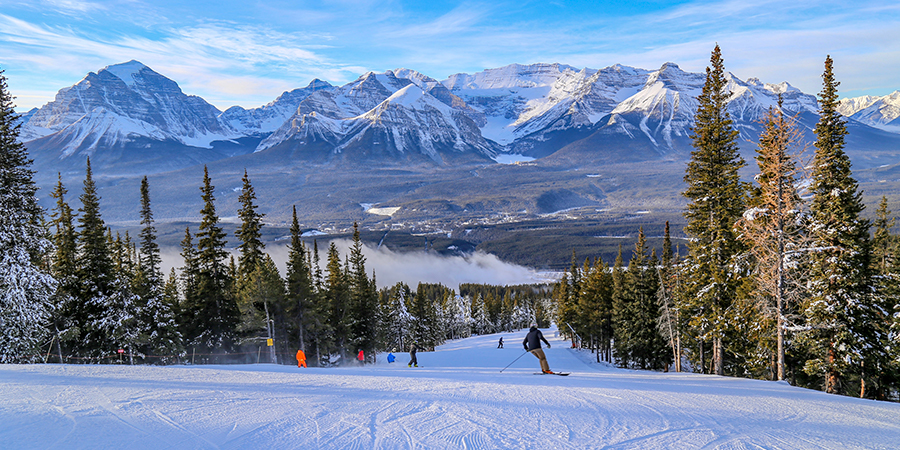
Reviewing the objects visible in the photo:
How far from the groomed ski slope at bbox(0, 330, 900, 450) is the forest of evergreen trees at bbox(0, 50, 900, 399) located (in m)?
12.3

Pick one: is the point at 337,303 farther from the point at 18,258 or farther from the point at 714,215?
the point at 714,215

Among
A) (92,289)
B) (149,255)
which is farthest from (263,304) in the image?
(92,289)

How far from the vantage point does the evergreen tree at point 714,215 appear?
2650 centimetres

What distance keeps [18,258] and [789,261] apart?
119ft

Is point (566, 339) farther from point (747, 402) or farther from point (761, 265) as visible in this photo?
point (747, 402)

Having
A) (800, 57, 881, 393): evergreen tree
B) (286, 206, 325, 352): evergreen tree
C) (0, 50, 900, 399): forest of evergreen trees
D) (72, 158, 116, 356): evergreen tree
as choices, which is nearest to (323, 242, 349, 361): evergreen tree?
(0, 50, 900, 399): forest of evergreen trees

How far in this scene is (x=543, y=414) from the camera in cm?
932

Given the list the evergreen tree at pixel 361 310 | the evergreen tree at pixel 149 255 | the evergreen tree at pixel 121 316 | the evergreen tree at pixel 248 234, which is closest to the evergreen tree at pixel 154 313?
the evergreen tree at pixel 149 255

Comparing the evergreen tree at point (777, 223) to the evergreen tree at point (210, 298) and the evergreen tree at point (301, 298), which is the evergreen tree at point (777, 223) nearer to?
the evergreen tree at point (301, 298)

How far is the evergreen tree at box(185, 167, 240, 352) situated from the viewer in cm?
3978

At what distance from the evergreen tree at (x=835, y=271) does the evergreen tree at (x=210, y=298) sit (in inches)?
1500

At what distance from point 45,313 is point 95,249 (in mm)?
8153

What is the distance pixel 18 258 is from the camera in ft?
82.5

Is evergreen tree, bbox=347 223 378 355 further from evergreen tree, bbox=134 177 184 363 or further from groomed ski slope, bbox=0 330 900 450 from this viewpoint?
groomed ski slope, bbox=0 330 900 450
